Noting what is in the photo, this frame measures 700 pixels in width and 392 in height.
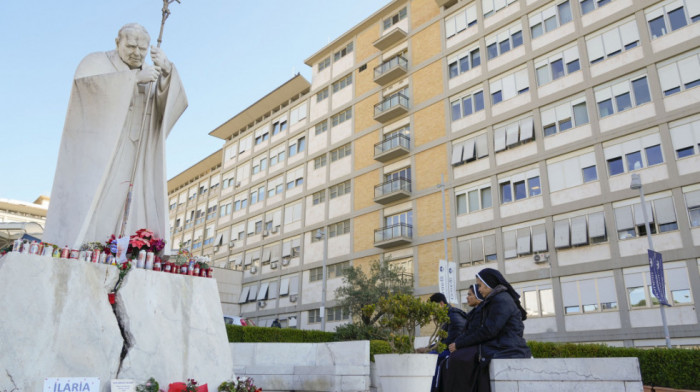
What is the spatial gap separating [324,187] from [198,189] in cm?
2372

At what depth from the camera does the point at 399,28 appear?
34.3 meters

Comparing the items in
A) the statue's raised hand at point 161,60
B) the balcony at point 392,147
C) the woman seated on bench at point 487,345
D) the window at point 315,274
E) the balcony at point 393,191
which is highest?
the balcony at point 392,147

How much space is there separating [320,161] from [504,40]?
1650 cm

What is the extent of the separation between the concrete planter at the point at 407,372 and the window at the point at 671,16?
70.6ft

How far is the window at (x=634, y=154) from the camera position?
22.0m

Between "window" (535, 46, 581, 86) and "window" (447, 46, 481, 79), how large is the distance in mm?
4068

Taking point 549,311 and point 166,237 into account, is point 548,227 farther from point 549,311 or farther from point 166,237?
point 166,237

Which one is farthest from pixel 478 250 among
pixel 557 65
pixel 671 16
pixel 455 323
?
pixel 455 323

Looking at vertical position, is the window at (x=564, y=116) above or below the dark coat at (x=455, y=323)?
above

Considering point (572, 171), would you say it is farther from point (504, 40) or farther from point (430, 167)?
point (504, 40)

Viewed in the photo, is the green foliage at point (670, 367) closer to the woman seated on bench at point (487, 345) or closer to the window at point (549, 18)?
the woman seated on bench at point (487, 345)

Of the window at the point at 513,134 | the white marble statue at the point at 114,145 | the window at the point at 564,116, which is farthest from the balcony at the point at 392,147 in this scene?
the white marble statue at the point at 114,145

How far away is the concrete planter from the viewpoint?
8.05 m

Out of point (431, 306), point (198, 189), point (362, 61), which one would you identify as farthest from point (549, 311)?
point (198, 189)
